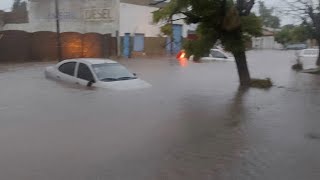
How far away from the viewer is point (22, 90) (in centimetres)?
1673

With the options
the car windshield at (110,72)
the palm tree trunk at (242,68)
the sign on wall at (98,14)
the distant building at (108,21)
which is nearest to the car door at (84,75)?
the car windshield at (110,72)

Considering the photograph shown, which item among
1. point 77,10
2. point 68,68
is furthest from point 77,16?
point 68,68

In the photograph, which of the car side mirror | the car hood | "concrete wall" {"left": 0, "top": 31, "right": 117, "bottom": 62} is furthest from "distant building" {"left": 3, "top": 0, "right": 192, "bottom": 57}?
the car side mirror

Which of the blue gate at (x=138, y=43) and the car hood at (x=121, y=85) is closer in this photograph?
the car hood at (x=121, y=85)

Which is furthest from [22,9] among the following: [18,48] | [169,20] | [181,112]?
[181,112]

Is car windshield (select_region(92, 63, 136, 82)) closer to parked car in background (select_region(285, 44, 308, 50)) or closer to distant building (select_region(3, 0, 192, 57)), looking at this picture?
distant building (select_region(3, 0, 192, 57))

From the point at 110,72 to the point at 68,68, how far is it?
161cm

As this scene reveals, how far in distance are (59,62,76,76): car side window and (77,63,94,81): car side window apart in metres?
0.39

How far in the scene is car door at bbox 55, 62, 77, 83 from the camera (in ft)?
51.3

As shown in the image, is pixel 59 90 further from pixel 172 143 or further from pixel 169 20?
pixel 172 143

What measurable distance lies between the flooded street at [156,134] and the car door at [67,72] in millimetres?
286

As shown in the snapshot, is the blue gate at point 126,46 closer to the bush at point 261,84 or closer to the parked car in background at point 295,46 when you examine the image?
the bush at point 261,84

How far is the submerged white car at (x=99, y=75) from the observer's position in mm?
14615

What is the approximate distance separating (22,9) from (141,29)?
16139 mm
